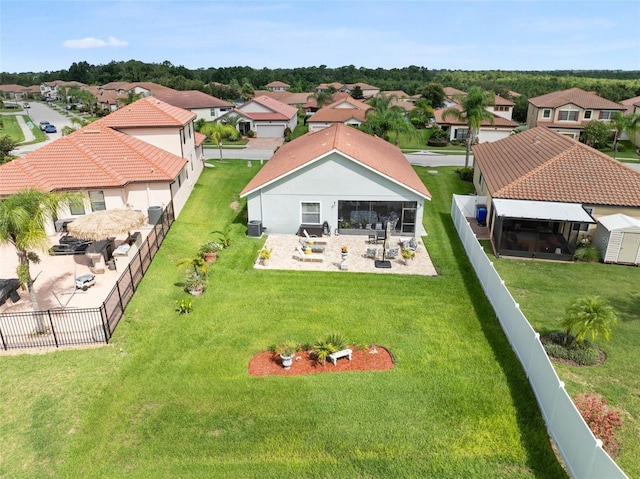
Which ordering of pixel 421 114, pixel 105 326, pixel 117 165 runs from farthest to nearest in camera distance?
1. pixel 421 114
2. pixel 117 165
3. pixel 105 326

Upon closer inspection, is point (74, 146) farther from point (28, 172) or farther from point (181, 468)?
point (181, 468)

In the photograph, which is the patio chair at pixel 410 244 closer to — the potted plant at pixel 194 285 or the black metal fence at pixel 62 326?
the potted plant at pixel 194 285

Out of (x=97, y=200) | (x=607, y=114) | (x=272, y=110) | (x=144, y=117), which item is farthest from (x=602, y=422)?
(x=272, y=110)

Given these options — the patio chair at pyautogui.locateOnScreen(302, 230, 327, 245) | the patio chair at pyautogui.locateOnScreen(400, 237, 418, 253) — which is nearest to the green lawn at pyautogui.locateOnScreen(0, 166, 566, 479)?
the patio chair at pyautogui.locateOnScreen(400, 237, 418, 253)

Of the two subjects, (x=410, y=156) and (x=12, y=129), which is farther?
(x=12, y=129)

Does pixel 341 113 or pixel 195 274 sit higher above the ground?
pixel 341 113

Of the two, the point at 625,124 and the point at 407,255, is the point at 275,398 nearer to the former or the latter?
the point at 407,255

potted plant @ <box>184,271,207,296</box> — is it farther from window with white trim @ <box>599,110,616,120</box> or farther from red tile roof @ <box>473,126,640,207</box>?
window with white trim @ <box>599,110,616,120</box>
